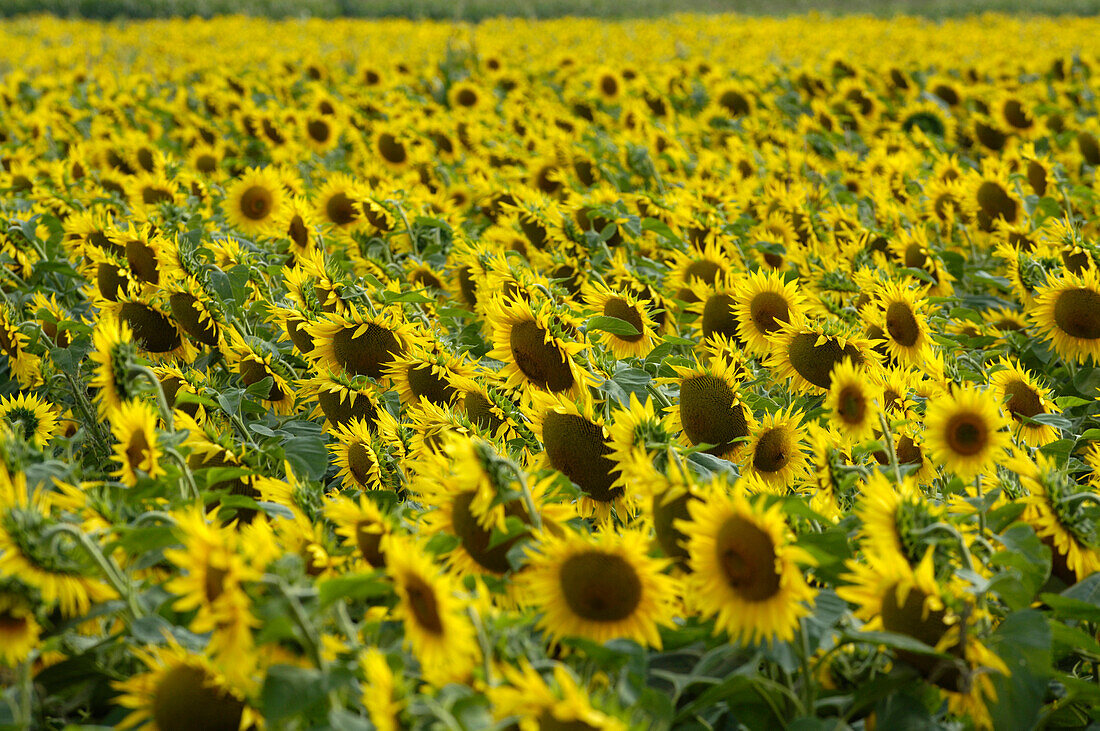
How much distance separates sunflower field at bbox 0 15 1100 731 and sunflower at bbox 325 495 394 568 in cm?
1

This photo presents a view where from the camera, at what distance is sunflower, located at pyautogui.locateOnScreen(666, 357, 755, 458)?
7.81 feet

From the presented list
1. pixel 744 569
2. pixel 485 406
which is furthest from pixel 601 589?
pixel 485 406

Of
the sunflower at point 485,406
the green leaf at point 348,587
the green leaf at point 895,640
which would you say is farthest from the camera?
the sunflower at point 485,406

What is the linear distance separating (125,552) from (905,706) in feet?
4.22

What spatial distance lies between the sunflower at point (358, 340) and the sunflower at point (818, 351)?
1.07m

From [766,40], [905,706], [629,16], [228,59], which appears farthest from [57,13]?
[905,706]

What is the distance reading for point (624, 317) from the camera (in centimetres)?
288

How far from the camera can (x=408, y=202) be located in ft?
13.8

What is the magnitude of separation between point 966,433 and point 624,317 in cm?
108

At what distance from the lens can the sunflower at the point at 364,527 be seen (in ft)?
5.06

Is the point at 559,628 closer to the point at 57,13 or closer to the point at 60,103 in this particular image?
the point at 60,103

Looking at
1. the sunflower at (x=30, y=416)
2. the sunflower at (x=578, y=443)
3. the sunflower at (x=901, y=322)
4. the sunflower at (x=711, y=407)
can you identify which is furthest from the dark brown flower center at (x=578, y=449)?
the sunflower at (x=30, y=416)

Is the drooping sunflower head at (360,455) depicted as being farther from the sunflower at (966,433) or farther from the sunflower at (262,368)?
the sunflower at (966,433)

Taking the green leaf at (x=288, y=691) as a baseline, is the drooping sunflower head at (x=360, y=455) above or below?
below
